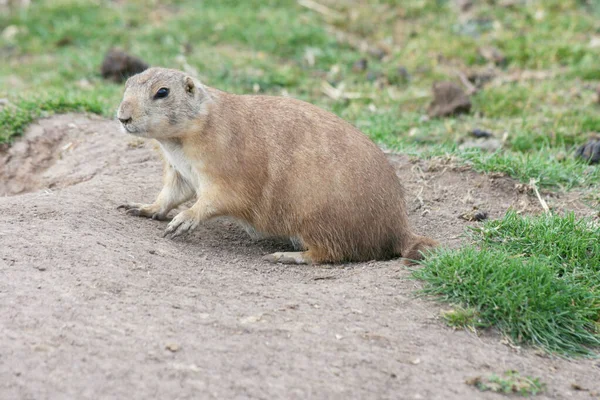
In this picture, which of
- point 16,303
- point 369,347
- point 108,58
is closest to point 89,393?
point 16,303

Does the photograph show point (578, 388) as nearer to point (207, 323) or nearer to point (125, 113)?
point (207, 323)

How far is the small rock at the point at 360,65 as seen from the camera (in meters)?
10.1

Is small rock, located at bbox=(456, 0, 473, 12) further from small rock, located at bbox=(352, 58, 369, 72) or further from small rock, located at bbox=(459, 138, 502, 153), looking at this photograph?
small rock, located at bbox=(459, 138, 502, 153)

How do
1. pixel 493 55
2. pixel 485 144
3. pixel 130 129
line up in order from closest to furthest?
pixel 130 129 → pixel 485 144 → pixel 493 55

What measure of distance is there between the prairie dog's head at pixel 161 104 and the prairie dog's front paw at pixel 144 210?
0.73 meters

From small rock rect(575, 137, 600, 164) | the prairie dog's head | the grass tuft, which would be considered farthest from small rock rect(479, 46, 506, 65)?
the prairie dog's head

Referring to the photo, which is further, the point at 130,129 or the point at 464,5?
the point at 464,5

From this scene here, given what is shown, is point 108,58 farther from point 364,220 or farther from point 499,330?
point 499,330

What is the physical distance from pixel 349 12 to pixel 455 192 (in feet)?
20.0

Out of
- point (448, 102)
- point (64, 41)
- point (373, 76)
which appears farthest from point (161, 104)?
point (64, 41)

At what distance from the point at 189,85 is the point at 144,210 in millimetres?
1043

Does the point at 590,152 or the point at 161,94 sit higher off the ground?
the point at 161,94

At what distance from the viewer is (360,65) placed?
33.4 feet

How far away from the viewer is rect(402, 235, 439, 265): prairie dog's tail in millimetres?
4992
